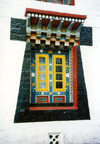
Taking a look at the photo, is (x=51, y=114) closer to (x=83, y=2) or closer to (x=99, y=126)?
(x=99, y=126)

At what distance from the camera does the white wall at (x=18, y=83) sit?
4008 mm

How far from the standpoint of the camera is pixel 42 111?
4191 mm

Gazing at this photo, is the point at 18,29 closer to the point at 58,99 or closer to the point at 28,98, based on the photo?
the point at 28,98

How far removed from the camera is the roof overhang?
4066 millimetres

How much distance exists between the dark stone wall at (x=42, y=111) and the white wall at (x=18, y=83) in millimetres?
110

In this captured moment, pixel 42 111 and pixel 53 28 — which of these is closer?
pixel 42 111

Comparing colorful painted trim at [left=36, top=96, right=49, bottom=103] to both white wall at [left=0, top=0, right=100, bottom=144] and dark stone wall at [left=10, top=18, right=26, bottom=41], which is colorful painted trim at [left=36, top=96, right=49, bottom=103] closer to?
white wall at [left=0, top=0, right=100, bottom=144]

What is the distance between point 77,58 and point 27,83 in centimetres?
154

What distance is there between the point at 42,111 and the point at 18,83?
949mm

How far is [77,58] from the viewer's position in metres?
4.52

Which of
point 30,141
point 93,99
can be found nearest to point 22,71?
point 30,141

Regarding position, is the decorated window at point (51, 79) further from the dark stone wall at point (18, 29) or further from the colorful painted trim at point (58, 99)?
the dark stone wall at point (18, 29)

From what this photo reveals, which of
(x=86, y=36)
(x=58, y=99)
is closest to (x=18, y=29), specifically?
(x=86, y=36)

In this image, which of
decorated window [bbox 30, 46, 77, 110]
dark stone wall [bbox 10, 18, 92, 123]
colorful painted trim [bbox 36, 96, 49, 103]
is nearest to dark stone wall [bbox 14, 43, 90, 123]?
dark stone wall [bbox 10, 18, 92, 123]
